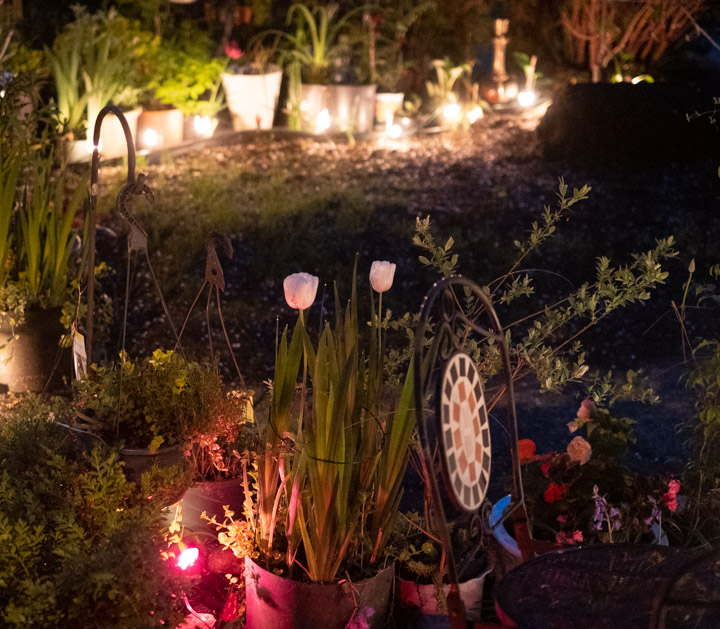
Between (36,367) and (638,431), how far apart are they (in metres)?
2.56

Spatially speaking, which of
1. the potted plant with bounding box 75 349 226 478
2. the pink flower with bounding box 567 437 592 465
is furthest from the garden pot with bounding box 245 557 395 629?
the pink flower with bounding box 567 437 592 465

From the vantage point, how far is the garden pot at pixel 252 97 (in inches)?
334

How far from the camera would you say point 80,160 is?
6.98m

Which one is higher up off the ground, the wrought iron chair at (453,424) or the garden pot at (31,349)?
the wrought iron chair at (453,424)

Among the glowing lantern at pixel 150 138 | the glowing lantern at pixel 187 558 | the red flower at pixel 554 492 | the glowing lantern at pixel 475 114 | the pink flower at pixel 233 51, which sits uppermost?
the pink flower at pixel 233 51

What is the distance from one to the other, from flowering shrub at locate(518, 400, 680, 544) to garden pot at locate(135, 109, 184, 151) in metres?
6.13

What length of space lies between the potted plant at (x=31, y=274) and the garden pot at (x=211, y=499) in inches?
56.6

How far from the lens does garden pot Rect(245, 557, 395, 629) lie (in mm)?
1992

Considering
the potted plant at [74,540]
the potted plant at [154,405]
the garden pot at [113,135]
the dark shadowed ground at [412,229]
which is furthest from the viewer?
the garden pot at [113,135]

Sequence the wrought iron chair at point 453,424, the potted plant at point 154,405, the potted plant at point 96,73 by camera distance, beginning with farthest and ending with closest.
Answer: the potted plant at point 96,73 < the potted plant at point 154,405 < the wrought iron chair at point 453,424

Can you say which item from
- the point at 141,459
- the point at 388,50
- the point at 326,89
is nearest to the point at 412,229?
the point at 326,89

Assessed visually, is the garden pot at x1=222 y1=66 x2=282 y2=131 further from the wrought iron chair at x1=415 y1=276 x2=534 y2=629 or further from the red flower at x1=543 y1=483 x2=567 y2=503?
the wrought iron chair at x1=415 y1=276 x2=534 y2=629

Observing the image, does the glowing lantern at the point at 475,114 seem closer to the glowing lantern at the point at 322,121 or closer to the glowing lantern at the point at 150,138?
the glowing lantern at the point at 322,121

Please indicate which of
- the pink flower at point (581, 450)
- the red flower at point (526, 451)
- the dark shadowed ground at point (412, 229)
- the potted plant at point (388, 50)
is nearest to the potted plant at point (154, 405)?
the red flower at point (526, 451)
